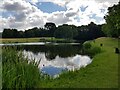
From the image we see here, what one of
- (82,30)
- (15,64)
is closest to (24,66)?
(15,64)

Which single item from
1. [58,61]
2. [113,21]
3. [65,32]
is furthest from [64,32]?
[58,61]

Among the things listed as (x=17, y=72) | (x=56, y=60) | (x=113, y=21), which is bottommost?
(x=56, y=60)

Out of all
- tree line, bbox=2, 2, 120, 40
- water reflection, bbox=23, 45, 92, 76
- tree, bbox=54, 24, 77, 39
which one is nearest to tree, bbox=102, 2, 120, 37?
water reflection, bbox=23, 45, 92, 76

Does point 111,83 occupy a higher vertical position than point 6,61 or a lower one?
lower

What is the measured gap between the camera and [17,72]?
11.6m

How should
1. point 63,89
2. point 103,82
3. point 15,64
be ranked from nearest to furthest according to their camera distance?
1. point 63,89
2. point 15,64
3. point 103,82

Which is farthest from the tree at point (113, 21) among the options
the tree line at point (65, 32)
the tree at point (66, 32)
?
the tree at point (66, 32)

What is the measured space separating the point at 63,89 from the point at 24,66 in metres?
1.97

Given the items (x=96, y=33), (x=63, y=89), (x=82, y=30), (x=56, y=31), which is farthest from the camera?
(x=56, y=31)

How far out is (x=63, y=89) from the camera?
11258 mm

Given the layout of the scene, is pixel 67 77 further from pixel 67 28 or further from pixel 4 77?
pixel 67 28

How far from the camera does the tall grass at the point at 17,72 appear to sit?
1055cm

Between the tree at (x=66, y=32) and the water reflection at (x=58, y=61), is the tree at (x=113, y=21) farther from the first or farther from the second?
the tree at (x=66, y=32)

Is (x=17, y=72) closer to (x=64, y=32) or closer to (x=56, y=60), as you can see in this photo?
(x=56, y=60)
